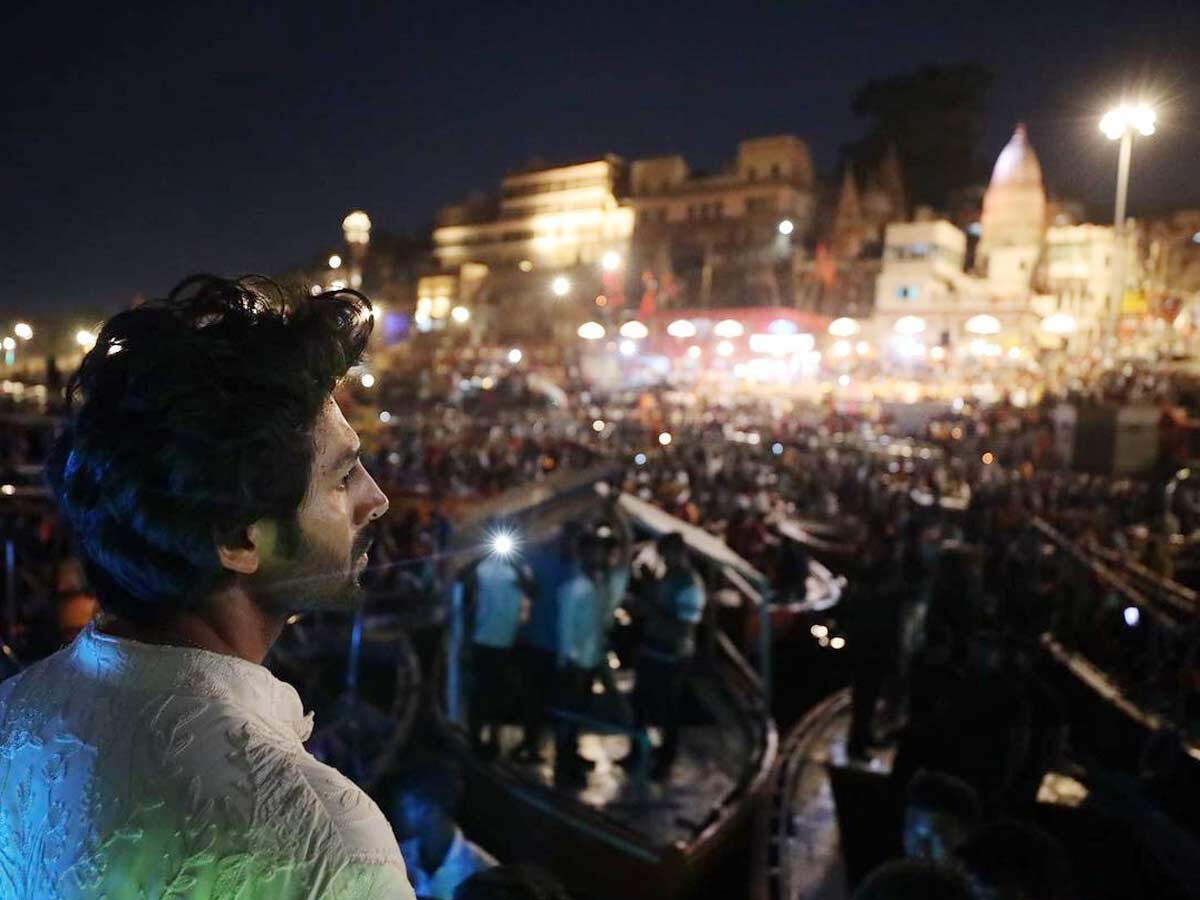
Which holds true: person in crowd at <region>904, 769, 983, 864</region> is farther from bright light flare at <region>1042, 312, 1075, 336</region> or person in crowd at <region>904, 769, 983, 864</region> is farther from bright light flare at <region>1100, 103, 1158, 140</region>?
bright light flare at <region>1042, 312, 1075, 336</region>

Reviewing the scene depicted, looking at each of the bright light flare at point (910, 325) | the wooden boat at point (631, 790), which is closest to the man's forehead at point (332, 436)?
the wooden boat at point (631, 790)

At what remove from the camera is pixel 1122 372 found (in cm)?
2881

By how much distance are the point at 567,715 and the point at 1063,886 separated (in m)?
3.81

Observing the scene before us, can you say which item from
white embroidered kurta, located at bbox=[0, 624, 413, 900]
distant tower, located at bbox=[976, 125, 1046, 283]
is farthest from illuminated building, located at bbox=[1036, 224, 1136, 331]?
white embroidered kurta, located at bbox=[0, 624, 413, 900]

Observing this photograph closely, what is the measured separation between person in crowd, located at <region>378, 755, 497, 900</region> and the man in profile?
3.02 meters

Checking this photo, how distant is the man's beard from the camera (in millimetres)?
1231

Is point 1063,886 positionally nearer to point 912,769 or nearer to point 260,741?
point 912,769

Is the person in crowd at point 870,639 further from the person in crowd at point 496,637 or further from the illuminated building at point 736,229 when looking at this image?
the illuminated building at point 736,229

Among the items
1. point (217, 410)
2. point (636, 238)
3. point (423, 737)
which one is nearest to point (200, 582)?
point (217, 410)

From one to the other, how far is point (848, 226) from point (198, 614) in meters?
57.6

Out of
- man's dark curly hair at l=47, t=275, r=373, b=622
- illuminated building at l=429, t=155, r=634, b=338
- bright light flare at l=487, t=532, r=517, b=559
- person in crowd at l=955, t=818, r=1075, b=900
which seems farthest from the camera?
illuminated building at l=429, t=155, r=634, b=338

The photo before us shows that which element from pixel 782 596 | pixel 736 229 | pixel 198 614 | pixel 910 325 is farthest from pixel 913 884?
pixel 736 229

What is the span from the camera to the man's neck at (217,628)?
1164 mm

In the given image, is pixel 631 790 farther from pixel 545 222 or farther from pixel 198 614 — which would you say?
pixel 545 222
